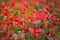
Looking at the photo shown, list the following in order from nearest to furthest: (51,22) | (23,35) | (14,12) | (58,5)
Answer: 1. (23,35)
2. (51,22)
3. (14,12)
4. (58,5)

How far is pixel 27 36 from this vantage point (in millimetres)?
3787

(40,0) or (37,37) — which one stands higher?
(40,0)

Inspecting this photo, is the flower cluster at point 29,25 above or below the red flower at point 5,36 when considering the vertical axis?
above

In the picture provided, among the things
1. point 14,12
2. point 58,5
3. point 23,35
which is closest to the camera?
point 23,35

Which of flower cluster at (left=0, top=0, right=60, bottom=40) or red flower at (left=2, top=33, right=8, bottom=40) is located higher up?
flower cluster at (left=0, top=0, right=60, bottom=40)

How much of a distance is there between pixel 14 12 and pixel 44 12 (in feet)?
2.08

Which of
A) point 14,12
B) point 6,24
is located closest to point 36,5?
point 14,12

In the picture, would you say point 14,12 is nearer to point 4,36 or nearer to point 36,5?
point 4,36

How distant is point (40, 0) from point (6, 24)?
1556 millimetres

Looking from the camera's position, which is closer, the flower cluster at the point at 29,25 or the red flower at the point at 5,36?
the flower cluster at the point at 29,25

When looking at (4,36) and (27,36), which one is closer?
(27,36)

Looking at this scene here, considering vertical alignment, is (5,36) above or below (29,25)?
below

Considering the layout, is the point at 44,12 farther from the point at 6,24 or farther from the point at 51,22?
the point at 6,24

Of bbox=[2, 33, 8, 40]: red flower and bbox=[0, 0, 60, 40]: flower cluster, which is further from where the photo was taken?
bbox=[2, 33, 8, 40]: red flower
